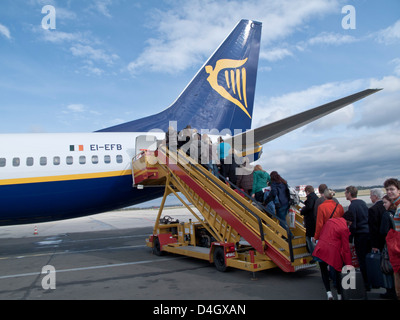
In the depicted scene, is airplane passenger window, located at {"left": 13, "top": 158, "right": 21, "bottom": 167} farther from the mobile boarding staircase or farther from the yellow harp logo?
the yellow harp logo

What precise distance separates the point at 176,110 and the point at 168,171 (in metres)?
5.53

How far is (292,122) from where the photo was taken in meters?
10.2

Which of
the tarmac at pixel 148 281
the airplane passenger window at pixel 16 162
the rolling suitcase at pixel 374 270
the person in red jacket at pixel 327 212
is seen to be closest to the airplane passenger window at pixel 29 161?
the airplane passenger window at pixel 16 162

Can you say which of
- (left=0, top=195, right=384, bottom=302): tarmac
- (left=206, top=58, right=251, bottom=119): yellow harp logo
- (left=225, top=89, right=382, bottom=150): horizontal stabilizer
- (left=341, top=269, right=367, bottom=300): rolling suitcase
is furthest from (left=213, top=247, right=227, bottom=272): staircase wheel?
(left=206, top=58, right=251, bottom=119): yellow harp logo

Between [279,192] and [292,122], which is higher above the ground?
[292,122]

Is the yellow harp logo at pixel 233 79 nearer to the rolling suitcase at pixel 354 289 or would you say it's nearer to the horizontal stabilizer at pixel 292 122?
the horizontal stabilizer at pixel 292 122

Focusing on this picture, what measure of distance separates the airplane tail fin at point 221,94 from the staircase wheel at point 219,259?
785 cm

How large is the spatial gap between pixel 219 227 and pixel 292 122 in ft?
13.9

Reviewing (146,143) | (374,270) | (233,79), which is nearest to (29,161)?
(146,143)

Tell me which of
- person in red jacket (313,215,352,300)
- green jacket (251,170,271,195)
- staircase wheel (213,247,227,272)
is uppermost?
green jacket (251,170,271,195)

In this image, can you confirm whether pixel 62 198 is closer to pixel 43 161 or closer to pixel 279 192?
pixel 43 161

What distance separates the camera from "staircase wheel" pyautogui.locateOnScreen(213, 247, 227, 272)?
8.04 metres

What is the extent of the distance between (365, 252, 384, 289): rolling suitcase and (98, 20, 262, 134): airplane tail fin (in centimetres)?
1026
